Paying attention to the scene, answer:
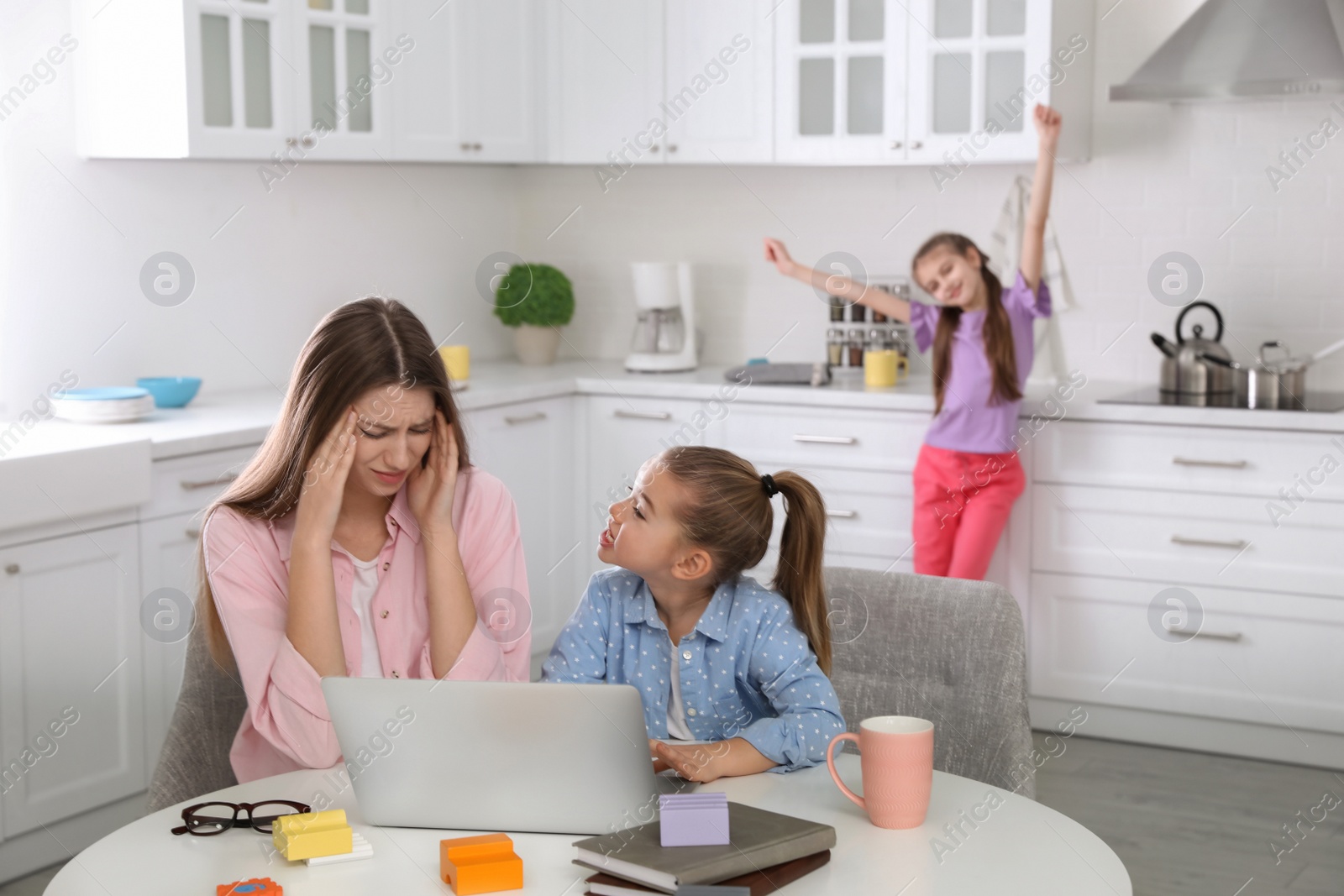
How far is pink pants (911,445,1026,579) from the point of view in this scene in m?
3.46

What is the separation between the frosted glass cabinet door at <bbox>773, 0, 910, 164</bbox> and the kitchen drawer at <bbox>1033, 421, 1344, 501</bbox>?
3.03 ft

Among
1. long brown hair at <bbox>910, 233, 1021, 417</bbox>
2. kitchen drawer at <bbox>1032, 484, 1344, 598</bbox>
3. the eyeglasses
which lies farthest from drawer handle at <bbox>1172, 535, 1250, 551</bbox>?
the eyeglasses

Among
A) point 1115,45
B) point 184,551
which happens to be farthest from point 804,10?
point 184,551

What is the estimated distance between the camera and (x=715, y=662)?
1.67 m

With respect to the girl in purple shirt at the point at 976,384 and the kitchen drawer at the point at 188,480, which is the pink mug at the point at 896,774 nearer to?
the kitchen drawer at the point at 188,480

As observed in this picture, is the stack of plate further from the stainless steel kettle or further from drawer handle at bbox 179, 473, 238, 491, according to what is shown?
the stainless steel kettle

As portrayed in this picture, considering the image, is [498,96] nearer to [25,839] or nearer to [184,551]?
[184,551]

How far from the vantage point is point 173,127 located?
10.4 feet

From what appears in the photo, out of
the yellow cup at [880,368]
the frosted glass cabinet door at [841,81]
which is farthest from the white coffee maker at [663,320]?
the yellow cup at [880,368]

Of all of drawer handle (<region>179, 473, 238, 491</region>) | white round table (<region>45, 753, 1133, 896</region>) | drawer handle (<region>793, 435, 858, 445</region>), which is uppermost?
drawer handle (<region>793, 435, 858, 445</region>)

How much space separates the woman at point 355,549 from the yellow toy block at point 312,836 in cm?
34

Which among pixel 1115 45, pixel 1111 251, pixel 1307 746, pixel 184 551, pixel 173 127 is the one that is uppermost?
pixel 1115 45

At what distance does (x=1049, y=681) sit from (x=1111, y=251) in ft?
3.92

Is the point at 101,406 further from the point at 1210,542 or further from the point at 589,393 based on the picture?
the point at 1210,542
